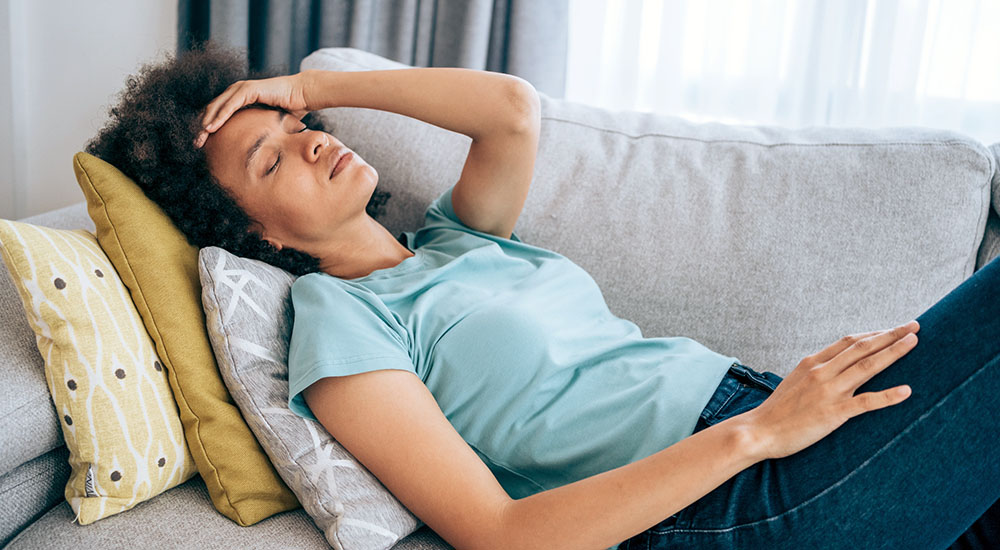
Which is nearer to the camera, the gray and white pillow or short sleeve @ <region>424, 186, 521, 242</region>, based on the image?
the gray and white pillow

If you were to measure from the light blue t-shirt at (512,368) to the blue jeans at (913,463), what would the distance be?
195 mm

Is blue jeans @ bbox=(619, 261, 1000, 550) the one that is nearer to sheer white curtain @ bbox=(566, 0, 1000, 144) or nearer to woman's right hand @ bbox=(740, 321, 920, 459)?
woman's right hand @ bbox=(740, 321, 920, 459)

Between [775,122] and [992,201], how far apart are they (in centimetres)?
89

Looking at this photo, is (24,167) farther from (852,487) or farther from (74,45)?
(852,487)

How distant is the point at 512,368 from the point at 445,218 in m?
0.50

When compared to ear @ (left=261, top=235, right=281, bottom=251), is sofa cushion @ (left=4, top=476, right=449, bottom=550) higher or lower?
lower

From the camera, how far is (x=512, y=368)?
1.10 metres

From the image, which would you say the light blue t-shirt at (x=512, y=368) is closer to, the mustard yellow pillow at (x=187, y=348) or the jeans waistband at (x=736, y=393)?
the jeans waistband at (x=736, y=393)

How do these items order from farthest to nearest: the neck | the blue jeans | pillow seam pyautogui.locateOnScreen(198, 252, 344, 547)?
the neck, pillow seam pyautogui.locateOnScreen(198, 252, 344, 547), the blue jeans

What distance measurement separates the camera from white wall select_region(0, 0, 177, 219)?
2.35 metres

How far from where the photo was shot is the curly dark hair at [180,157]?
122 centimetres

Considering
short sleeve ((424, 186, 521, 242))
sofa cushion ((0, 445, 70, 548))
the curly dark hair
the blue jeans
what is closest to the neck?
the curly dark hair

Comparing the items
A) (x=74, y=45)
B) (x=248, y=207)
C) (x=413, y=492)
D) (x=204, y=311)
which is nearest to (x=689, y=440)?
(x=413, y=492)

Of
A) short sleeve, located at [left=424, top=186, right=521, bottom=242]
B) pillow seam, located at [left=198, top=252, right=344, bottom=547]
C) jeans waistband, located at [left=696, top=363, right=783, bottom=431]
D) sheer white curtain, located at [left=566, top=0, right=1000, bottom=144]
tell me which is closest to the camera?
pillow seam, located at [left=198, top=252, right=344, bottom=547]
